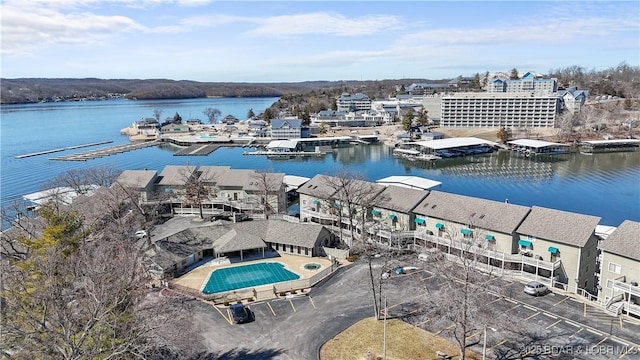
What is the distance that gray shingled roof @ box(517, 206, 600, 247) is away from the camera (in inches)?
1172

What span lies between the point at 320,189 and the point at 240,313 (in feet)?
63.7

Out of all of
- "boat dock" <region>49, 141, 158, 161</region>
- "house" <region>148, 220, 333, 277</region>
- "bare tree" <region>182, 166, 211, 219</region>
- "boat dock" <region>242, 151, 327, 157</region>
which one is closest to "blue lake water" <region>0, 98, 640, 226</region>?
"boat dock" <region>49, 141, 158, 161</region>

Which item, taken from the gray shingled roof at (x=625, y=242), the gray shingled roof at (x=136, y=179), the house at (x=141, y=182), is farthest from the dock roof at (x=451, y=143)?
the gray shingled roof at (x=625, y=242)

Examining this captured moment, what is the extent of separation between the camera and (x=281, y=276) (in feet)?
108

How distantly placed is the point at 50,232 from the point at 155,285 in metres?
8.76

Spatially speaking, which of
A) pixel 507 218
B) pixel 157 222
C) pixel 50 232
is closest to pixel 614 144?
pixel 507 218

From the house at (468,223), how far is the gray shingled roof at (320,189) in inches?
366

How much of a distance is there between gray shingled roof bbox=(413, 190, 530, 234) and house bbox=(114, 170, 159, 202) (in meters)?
29.5

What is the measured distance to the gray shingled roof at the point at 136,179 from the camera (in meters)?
48.2

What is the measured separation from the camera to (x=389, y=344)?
23375 millimetres

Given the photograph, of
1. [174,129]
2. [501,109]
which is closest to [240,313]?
[501,109]

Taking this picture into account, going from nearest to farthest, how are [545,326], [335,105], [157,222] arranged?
[545,326] → [157,222] → [335,105]

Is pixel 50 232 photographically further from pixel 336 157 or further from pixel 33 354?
pixel 336 157

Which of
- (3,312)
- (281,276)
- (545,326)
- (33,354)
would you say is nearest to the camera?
(33,354)
